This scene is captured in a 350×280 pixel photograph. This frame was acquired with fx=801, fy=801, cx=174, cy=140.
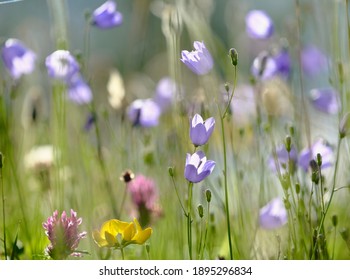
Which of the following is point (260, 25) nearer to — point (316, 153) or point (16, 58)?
point (316, 153)

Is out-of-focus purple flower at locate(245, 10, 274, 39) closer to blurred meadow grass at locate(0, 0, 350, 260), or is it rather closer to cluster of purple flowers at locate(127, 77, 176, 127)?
blurred meadow grass at locate(0, 0, 350, 260)

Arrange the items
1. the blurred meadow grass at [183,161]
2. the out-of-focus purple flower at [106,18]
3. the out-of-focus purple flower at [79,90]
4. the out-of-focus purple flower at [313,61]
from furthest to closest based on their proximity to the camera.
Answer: the out-of-focus purple flower at [313,61] < the out-of-focus purple flower at [79,90] < the out-of-focus purple flower at [106,18] < the blurred meadow grass at [183,161]

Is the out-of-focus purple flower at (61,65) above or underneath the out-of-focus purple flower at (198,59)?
above

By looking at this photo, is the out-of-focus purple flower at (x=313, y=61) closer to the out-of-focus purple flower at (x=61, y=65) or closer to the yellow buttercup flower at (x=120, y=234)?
the out-of-focus purple flower at (x=61, y=65)

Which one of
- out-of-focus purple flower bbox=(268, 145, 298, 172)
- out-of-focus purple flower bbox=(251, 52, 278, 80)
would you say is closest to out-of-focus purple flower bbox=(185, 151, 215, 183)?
out-of-focus purple flower bbox=(268, 145, 298, 172)

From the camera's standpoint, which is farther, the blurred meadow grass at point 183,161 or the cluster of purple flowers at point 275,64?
the cluster of purple flowers at point 275,64

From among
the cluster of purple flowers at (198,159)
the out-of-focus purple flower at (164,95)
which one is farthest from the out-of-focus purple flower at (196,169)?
the out-of-focus purple flower at (164,95)

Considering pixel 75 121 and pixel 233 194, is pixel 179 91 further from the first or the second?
pixel 75 121

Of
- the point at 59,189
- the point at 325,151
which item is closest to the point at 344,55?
the point at 325,151
